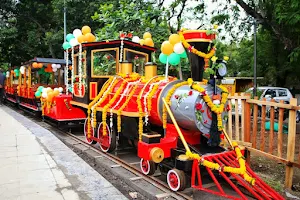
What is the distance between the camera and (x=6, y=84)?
21.3 m

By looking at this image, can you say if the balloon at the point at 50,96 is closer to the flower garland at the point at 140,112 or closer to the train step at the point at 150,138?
the flower garland at the point at 140,112

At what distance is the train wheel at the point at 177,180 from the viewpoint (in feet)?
14.9

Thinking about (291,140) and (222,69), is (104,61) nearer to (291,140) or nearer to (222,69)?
(222,69)

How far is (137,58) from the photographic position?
304 inches

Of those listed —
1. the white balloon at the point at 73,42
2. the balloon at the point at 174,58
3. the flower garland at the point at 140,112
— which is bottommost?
the flower garland at the point at 140,112

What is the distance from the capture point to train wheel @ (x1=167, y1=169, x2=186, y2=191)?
14.9 feet

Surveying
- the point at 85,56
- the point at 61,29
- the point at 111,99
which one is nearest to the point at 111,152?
the point at 111,99

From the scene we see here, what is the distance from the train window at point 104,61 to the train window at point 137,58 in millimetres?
308

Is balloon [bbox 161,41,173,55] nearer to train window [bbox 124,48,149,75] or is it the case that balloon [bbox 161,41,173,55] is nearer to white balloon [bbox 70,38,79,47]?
train window [bbox 124,48,149,75]

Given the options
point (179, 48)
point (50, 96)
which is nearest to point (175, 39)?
point (179, 48)

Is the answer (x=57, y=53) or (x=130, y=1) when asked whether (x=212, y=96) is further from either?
(x=57, y=53)

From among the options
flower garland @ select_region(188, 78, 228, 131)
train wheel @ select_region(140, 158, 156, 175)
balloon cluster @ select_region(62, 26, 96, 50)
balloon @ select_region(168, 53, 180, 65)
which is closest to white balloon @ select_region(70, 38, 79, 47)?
balloon cluster @ select_region(62, 26, 96, 50)

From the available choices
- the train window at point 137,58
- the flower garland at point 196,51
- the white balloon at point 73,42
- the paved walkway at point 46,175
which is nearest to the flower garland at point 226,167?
the paved walkway at point 46,175

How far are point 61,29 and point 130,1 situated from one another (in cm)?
852
